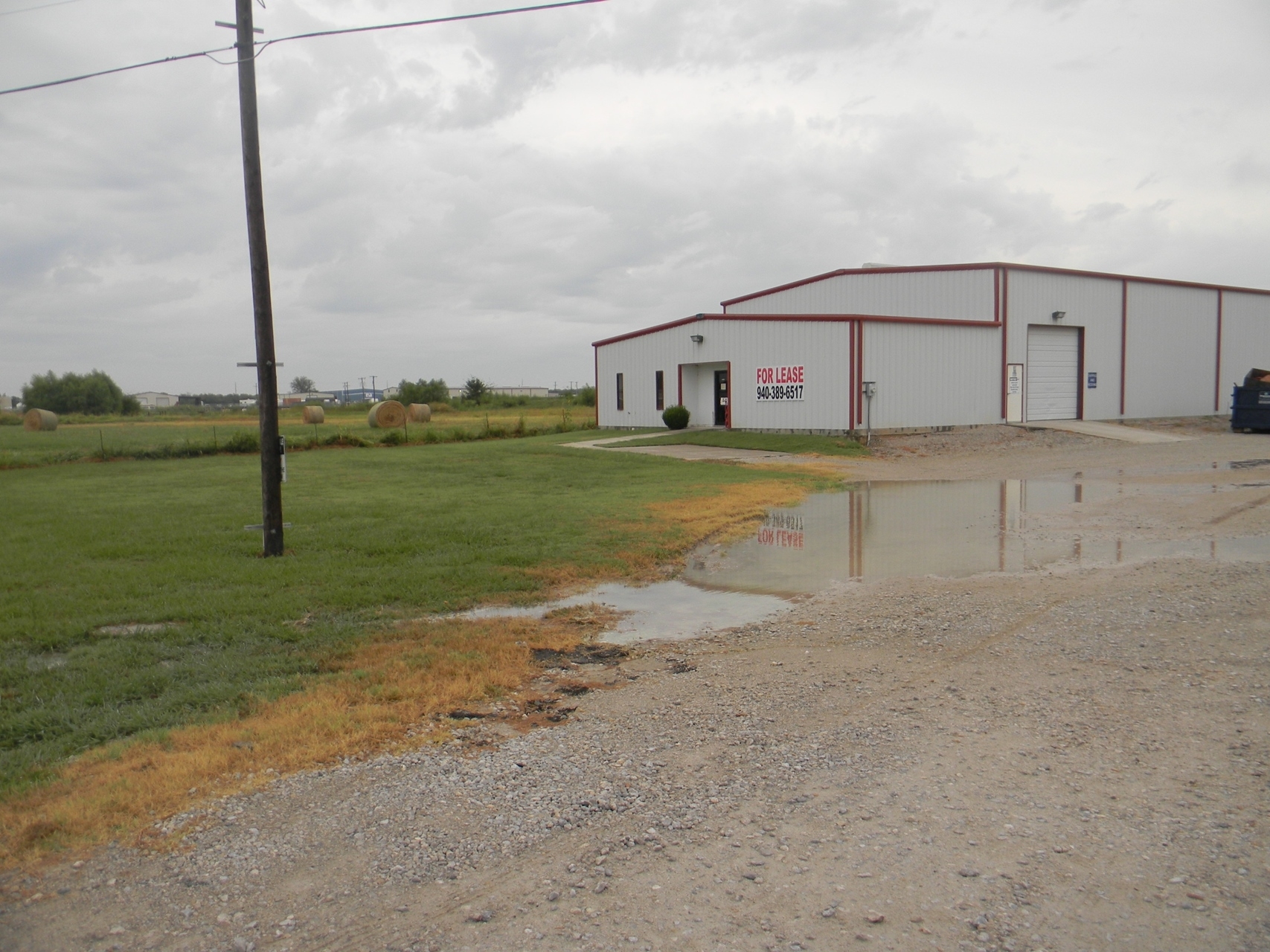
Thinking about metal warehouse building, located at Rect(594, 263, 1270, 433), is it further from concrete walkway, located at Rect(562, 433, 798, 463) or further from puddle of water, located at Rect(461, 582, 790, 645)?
puddle of water, located at Rect(461, 582, 790, 645)

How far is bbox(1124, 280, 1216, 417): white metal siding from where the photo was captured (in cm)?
3866

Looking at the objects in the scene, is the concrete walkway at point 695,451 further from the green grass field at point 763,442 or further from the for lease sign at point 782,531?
the for lease sign at point 782,531

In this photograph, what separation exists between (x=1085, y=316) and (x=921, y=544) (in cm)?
2902

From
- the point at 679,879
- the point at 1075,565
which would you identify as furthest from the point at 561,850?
the point at 1075,565

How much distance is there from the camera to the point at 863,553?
37.1 feet

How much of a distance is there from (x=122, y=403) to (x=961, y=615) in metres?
93.5

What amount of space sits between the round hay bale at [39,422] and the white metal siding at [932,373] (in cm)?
4098

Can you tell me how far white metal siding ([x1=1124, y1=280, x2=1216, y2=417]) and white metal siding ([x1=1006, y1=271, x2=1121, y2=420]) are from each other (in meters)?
0.95

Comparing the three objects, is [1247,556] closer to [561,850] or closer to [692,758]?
[692,758]

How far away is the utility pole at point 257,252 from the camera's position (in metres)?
11.0

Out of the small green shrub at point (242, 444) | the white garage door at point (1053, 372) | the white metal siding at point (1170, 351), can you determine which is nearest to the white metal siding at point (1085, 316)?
the white garage door at point (1053, 372)

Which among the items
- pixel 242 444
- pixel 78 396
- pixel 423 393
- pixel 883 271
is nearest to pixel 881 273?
pixel 883 271

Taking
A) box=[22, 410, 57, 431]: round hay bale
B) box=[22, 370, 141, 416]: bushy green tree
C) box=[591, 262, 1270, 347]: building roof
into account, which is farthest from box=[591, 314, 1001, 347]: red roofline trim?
box=[22, 370, 141, 416]: bushy green tree

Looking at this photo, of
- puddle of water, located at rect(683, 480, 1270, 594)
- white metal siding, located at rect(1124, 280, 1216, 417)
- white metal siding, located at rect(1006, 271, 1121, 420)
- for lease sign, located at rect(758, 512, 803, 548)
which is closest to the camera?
puddle of water, located at rect(683, 480, 1270, 594)
